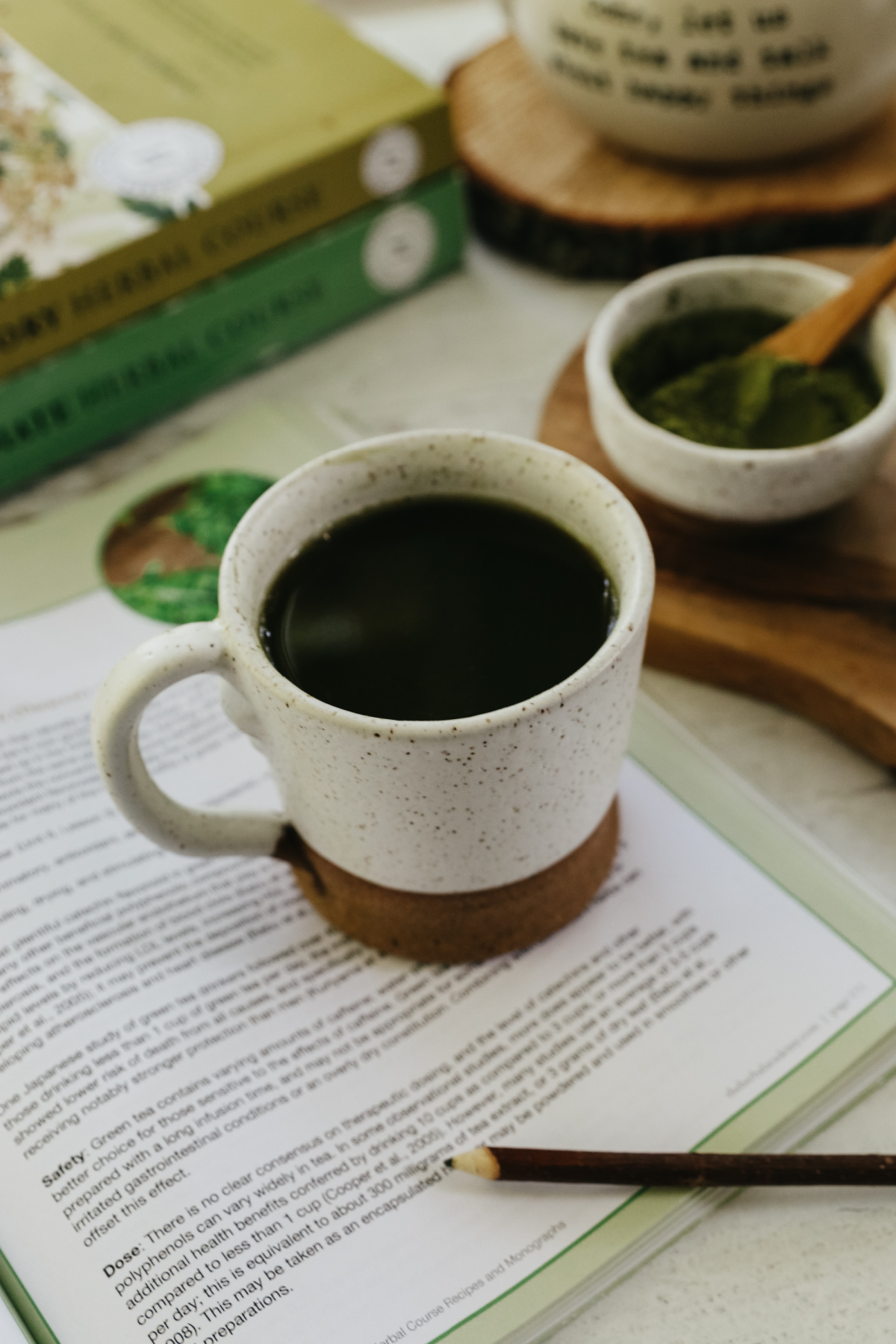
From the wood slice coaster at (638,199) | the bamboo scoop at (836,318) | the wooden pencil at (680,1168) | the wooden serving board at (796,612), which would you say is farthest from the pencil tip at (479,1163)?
the wood slice coaster at (638,199)

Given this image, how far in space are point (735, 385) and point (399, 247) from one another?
13.7 inches

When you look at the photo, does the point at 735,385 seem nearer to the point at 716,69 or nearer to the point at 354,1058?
→ the point at 716,69

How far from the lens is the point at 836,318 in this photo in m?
0.66

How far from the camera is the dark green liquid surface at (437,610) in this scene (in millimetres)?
490

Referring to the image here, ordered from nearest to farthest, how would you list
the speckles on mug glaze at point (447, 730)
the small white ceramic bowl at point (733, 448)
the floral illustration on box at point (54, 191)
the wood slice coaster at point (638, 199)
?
1. the speckles on mug glaze at point (447, 730)
2. the small white ceramic bowl at point (733, 448)
3. the floral illustration on box at point (54, 191)
4. the wood slice coaster at point (638, 199)

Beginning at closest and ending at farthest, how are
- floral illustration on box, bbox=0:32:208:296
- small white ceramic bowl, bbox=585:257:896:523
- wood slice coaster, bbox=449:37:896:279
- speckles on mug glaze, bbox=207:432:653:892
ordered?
speckles on mug glaze, bbox=207:432:653:892, small white ceramic bowl, bbox=585:257:896:523, floral illustration on box, bbox=0:32:208:296, wood slice coaster, bbox=449:37:896:279

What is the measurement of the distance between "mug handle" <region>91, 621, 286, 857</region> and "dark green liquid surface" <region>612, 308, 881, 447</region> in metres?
0.33

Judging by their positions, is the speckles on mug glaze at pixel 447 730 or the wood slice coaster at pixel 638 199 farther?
the wood slice coaster at pixel 638 199

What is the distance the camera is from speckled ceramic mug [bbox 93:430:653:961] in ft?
1.41

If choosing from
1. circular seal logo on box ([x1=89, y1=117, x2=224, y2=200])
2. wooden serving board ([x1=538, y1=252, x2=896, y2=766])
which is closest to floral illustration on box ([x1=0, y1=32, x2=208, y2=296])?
circular seal logo on box ([x1=89, y1=117, x2=224, y2=200])

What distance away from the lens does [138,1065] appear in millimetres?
516

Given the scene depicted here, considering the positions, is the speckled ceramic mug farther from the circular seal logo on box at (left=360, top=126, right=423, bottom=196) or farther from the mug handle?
the circular seal logo on box at (left=360, top=126, right=423, bottom=196)

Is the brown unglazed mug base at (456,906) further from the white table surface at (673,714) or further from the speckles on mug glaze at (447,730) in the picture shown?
the white table surface at (673,714)

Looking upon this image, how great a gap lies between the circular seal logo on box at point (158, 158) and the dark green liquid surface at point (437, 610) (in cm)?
38
